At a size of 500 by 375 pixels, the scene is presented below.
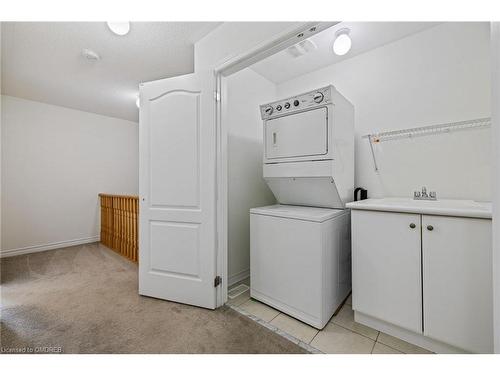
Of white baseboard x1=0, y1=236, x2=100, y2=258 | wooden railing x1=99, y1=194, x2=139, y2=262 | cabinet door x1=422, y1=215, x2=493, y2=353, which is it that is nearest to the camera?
cabinet door x1=422, y1=215, x2=493, y2=353

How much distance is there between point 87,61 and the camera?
2.33 m

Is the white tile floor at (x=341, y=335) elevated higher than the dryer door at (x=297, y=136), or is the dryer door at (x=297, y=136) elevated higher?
the dryer door at (x=297, y=136)

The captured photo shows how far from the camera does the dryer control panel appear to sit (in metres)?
1.66

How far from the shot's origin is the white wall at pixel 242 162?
2295mm

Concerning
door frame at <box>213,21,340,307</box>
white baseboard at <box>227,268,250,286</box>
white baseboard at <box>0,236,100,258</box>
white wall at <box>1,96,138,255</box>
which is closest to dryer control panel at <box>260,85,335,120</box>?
door frame at <box>213,21,340,307</box>

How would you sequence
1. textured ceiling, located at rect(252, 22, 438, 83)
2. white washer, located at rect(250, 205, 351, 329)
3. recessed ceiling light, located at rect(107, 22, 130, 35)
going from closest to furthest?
white washer, located at rect(250, 205, 351, 329)
recessed ceiling light, located at rect(107, 22, 130, 35)
textured ceiling, located at rect(252, 22, 438, 83)

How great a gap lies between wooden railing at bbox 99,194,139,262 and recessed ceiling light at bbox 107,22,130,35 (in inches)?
75.2

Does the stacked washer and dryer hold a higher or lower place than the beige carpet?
higher

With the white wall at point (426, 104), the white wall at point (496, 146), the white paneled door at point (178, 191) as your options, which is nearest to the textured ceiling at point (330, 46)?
the white wall at point (426, 104)

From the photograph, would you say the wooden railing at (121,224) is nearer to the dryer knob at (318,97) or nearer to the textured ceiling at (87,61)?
the textured ceiling at (87,61)

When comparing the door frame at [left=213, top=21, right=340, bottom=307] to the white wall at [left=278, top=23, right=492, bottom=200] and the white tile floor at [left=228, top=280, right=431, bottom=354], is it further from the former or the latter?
the white wall at [left=278, top=23, right=492, bottom=200]

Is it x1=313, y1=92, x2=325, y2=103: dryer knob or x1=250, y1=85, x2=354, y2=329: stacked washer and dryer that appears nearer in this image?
x1=250, y1=85, x2=354, y2=329: stacked washer and dryer

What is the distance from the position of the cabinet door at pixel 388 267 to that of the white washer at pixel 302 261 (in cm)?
18

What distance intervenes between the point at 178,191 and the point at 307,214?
1111 mm
